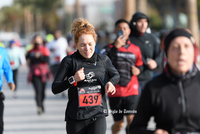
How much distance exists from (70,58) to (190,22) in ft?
42.5

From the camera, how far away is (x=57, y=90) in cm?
428

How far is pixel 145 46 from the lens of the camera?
655 centimetres

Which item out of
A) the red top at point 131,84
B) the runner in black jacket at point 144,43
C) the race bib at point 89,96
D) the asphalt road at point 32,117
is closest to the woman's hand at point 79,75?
the race bib at point 89,96

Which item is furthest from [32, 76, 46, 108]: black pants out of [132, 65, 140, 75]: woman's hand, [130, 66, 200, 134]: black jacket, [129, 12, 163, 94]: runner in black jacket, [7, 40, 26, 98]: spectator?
[130, 66, 200, 134]: black jacket

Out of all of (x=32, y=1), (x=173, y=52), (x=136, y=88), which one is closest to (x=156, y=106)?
(x=173, y=52)

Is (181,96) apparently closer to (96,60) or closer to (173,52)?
(173,52)

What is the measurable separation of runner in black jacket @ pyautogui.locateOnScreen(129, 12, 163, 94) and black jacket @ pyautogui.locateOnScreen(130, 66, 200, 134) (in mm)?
3546

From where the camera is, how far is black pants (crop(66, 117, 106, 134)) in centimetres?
438

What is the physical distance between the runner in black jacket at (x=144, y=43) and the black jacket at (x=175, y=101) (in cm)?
355

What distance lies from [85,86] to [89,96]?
0.39 ft

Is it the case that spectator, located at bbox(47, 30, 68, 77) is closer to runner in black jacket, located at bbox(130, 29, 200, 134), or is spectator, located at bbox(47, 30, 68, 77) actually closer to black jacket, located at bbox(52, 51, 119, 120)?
black jacket, located at bbox(52, 51, 119, 120)

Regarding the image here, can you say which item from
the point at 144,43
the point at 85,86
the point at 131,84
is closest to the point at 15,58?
the point at 144,43

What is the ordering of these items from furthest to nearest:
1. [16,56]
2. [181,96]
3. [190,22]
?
[190,22], [16,56], [181,96]

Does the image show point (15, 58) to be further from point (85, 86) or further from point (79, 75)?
point (79, 75)
